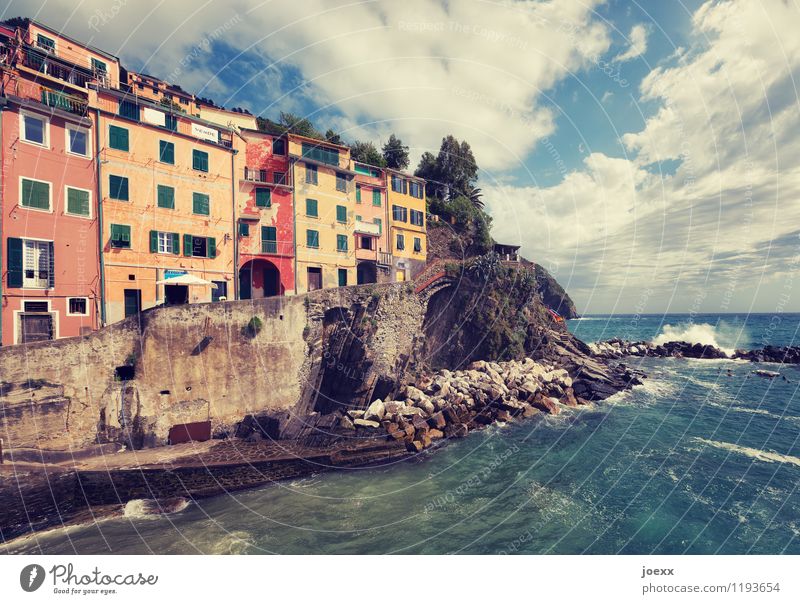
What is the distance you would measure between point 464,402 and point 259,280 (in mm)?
19401

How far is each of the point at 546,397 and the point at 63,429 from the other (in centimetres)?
3135

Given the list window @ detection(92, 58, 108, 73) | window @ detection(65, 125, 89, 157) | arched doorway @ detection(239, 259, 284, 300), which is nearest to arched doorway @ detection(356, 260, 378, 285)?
arched doorway @ detection(239, 259, 284, 300)

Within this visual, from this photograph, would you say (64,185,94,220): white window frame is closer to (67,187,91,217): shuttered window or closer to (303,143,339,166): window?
(67,187,91,217): shuttered window

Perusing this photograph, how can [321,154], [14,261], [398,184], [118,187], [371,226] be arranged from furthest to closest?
[398,184] → [371,226] → [321,154] → [118,187] → [14,261]

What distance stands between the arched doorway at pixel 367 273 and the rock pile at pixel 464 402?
11222mm

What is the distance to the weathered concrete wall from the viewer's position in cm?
1480

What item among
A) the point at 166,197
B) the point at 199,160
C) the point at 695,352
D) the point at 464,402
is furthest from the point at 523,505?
the point at 695,352

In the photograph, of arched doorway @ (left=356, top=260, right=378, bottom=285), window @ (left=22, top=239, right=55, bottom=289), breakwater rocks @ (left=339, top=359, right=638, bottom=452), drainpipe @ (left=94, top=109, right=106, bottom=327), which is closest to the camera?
window @ (left=22, top=239, right=55, bottom=289)

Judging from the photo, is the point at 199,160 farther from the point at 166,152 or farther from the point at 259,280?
the point at 259,280

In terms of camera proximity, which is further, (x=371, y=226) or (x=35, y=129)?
(x=371, y=226)

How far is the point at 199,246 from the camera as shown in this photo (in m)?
21.8

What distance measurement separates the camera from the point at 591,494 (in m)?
14.4

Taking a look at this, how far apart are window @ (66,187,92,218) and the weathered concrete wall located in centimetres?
659
